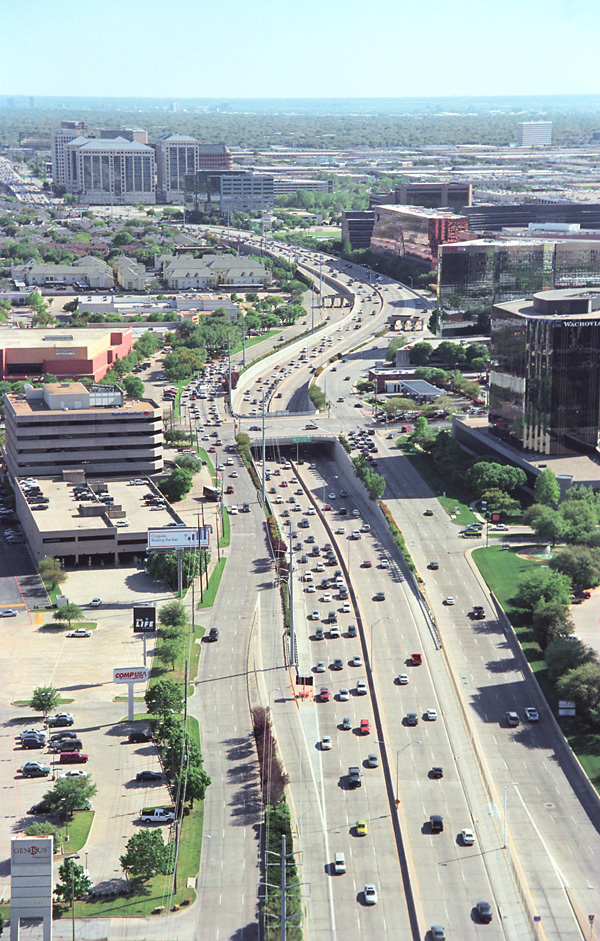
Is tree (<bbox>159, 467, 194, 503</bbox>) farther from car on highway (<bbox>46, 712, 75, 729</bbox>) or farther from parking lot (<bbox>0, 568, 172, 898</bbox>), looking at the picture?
car on highway (<bbox>46, 712, 75, 729</bbox>)

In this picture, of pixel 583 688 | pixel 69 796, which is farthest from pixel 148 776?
pixel 583 688

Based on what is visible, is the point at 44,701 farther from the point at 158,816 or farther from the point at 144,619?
the point at 158,816

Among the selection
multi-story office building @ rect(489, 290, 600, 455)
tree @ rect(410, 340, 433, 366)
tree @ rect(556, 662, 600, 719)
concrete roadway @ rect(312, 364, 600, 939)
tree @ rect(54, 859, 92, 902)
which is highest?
multi-story office building @ rect(489, 290, 600, 455)

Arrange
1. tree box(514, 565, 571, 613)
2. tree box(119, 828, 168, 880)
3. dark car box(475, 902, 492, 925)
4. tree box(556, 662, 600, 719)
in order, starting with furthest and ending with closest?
tree box(514, 565, 571, 613)
tree box(556, 662, 600, 719)
tree box(119, 828, 168, 880)
dark car box(475, 902, 492, 925)

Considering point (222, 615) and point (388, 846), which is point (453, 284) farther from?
point (388, 846)

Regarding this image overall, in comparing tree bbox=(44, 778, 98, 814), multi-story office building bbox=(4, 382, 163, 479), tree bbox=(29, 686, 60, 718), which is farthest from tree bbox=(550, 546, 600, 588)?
tree bbox=(44, 778, 98, 814)

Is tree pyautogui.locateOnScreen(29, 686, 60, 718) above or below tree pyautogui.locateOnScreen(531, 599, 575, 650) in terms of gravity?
below

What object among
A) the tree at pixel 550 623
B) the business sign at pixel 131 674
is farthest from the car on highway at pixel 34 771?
the tree at pixel 550 623

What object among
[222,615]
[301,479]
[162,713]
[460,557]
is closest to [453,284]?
[301,479]
